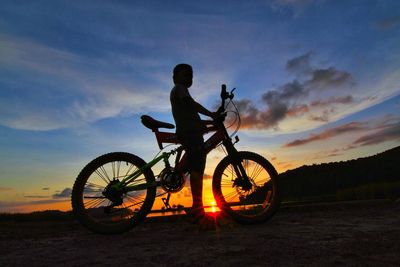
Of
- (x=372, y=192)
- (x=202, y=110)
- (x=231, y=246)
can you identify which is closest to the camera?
(x=231, y=246)

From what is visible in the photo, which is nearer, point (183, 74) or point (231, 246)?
point (231, 246)

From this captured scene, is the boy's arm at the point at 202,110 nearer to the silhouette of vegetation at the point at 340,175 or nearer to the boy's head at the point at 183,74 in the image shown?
the boy's head at the point at 183,74

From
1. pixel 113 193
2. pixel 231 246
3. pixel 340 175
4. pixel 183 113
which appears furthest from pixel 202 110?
pixel 340 175

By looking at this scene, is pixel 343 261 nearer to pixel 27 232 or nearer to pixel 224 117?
pixel 224 117

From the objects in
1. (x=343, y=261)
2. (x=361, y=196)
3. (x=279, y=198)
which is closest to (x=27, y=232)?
(x=279, y=198)

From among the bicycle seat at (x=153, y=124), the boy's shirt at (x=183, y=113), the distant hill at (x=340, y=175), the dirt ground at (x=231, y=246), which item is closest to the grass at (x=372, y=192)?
the dirt ground at (x=231, y=246)

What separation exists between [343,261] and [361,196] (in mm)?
6269

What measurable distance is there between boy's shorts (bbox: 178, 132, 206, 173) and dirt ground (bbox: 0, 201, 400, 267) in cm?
90

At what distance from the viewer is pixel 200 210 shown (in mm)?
5027

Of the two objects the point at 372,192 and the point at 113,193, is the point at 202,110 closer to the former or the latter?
the point at 113,193

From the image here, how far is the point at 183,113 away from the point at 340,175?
15676mm

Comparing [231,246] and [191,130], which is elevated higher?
[191,130]

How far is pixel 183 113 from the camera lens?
→ 5.27 metres

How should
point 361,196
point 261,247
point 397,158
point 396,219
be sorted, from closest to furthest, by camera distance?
point 261,247 < point 396,219 < point 361,196 < point 397,158
